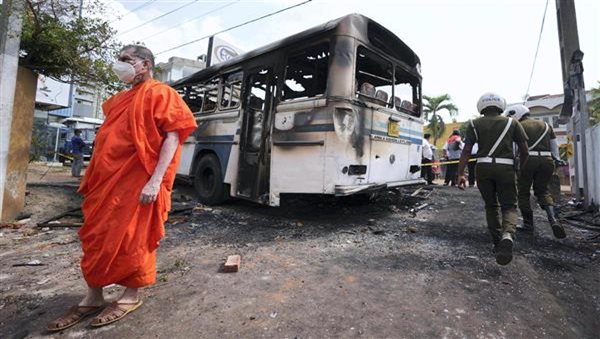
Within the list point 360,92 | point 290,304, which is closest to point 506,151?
point 360,92

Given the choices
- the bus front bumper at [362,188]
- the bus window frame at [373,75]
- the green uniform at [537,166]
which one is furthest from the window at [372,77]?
the green uniform at [537,166]

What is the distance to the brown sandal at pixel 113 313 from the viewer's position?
2166mm

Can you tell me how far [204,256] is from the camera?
359 centimetres

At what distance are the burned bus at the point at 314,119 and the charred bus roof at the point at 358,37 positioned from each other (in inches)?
0.6

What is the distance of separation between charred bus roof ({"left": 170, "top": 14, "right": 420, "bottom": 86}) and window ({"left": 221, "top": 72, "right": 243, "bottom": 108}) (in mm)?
207

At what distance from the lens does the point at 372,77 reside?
207 inches

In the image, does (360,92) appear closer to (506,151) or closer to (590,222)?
(506,151)

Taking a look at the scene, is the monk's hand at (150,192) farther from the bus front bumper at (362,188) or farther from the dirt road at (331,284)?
the bus front bumper at (362,188)

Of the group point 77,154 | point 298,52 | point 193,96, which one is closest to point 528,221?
point 298,52

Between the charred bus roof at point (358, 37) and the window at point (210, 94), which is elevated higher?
the charred bus roof at point (358, 37)

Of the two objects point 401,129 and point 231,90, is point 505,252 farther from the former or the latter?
point 231,90

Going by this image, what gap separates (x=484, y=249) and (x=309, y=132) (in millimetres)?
2445

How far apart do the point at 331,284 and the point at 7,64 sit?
196 inches

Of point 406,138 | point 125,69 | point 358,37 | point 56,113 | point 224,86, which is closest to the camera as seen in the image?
point 125,69
